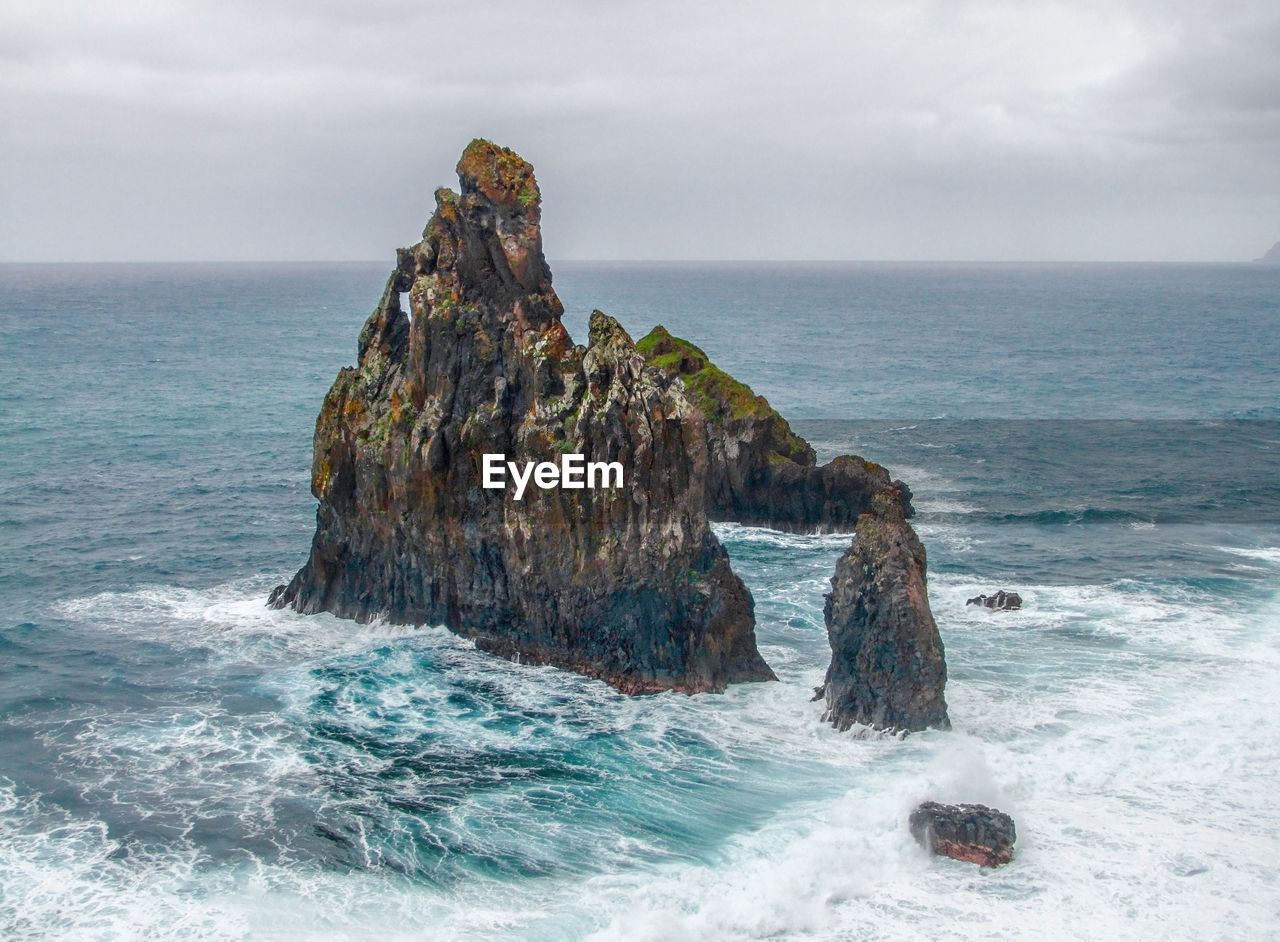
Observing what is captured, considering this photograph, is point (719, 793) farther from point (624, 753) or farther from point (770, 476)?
point (770, 476)

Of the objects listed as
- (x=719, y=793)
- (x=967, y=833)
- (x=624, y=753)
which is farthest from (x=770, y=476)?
(x=967, y=833)

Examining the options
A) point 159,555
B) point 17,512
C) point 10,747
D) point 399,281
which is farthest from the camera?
point 17,512

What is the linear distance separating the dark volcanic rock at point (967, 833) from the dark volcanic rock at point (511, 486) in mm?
13355

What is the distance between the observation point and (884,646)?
150ft

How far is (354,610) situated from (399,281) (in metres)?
15.9

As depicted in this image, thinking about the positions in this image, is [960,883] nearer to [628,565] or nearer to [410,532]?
[628,565]

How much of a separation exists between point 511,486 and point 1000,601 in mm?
24449

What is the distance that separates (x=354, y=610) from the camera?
5897 centimetres

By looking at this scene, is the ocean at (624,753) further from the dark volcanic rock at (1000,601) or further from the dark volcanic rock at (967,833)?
the dark volcanic rock at (1000,601)

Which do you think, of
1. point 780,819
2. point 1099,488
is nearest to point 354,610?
point 780,819

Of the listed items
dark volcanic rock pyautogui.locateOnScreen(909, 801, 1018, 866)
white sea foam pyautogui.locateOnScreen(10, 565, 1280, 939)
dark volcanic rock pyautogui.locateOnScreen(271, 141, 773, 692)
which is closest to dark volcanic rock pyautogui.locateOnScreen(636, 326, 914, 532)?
white sea foam pyautogui.locateOnScreen(10, 565, 1280, 939)

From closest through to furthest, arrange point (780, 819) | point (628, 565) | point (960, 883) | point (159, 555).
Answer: point (960, 883) → point (780, 819) → point (628, 565) → point (159, 555)

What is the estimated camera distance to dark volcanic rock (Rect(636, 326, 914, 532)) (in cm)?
7550

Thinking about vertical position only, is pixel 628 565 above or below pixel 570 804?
above
